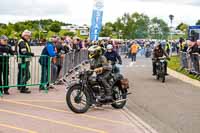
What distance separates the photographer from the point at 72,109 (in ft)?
36.4

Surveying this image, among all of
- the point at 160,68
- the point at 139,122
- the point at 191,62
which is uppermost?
the point at 191,62

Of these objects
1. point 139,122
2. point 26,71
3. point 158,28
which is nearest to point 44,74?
point 26,71

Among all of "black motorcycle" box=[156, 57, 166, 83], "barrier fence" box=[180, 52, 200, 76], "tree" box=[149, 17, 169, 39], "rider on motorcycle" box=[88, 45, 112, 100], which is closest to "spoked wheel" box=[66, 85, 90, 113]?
"rider on motorcycle" box=[88, 45, 112, 100]

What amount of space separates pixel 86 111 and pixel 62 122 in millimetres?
1550

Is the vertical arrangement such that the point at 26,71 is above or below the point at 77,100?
above

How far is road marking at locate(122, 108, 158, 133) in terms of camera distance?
30.0 feet

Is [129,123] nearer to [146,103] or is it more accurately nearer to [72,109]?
[72,109]

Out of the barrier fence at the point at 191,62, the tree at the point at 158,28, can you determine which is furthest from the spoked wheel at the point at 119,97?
the tree at the point at 158,28

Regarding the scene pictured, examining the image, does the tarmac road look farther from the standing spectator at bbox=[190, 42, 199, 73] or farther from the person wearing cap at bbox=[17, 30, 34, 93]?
the person wearing cap at bbox=[17, 30, 34, 93]

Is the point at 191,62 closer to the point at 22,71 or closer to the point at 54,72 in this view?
the point at 54,72

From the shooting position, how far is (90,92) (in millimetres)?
11391

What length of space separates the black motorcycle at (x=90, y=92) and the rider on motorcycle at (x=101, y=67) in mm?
100

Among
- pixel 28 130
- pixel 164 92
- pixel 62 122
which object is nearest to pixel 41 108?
pixel 62 122

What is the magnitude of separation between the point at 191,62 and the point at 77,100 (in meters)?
12.9
